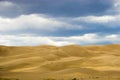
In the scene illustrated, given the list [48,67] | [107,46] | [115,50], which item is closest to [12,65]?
[48,67]

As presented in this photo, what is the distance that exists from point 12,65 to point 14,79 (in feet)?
93.8

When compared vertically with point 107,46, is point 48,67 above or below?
below

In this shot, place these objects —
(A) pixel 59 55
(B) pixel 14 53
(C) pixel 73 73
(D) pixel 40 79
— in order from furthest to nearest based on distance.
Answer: (B) pixel 14 53, (A) pixel 59 55, (C) pixel 73 73, (D) pixel 40 79

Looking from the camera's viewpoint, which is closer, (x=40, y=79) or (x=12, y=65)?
(x=40, y=79)

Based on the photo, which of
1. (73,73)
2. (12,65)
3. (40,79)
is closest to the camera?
(40,79)

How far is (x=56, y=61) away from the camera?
75.3 m

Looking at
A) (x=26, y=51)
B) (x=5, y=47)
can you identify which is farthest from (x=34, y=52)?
(x=5, y=47)

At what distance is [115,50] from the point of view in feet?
349

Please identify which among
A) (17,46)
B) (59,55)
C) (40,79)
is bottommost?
(40,79)

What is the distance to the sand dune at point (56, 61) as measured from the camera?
62594mm

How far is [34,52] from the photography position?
91250 mm

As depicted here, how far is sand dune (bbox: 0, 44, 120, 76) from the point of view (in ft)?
205

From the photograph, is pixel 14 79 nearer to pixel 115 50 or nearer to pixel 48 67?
pixel 48 67

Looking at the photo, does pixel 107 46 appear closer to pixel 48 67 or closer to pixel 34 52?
pixel 34 52
